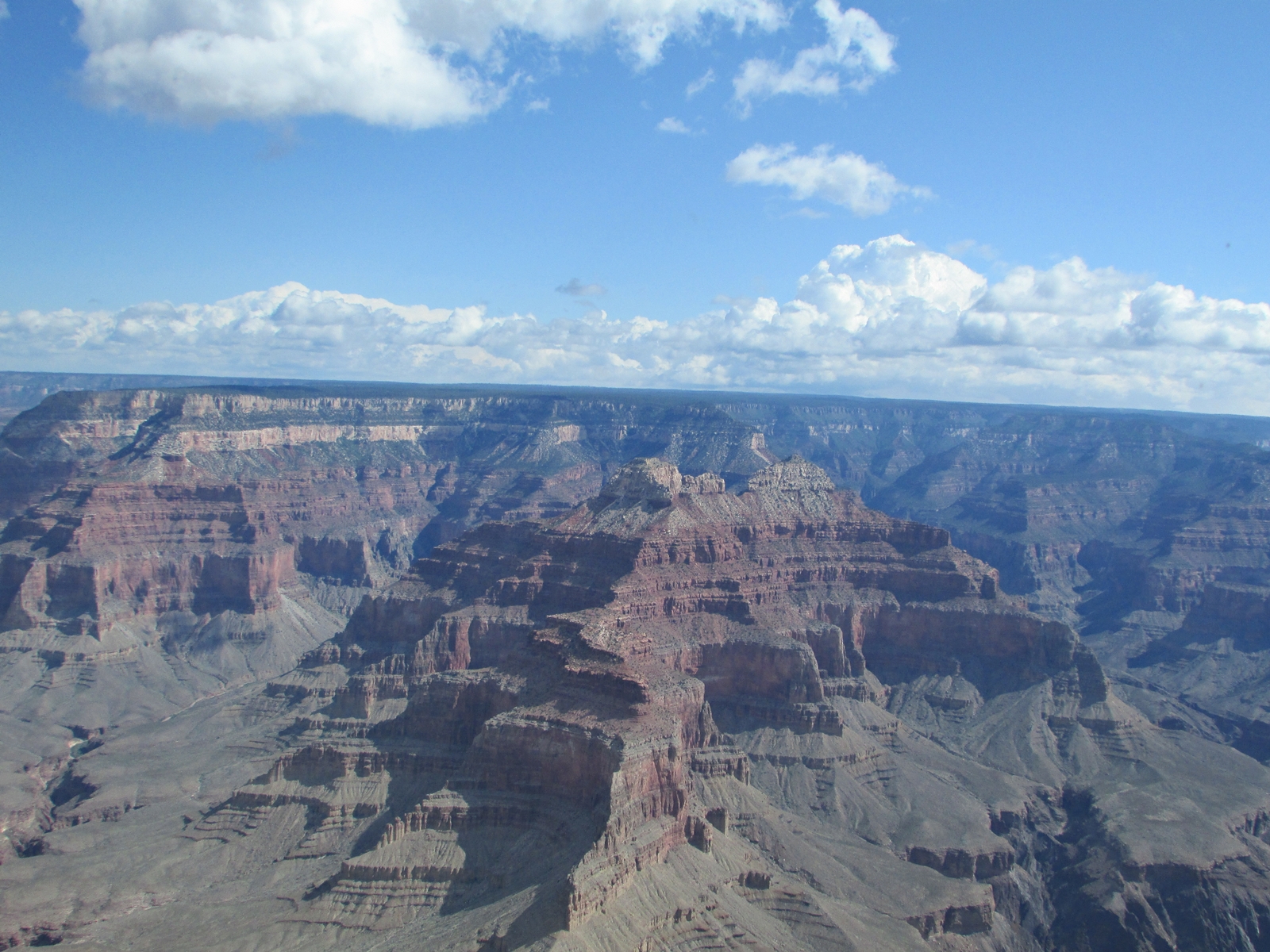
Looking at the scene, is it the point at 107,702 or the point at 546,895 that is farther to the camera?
the point at 107,702

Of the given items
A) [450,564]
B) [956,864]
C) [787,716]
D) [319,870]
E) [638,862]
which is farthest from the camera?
[450,564]

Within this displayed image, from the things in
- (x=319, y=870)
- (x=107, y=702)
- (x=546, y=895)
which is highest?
(x=546, y=895)

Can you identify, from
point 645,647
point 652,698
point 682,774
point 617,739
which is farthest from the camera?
point 645,647

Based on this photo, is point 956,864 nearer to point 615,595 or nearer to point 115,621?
point 615,595

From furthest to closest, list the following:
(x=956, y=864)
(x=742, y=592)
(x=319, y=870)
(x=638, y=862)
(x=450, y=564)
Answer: (x=450, y=564), (x=742, y=592), (x=956, y=864), (x=319, y=870), (x=638, y=862)

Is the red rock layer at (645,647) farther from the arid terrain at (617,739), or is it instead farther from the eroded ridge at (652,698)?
the arid terrain at (617,739)

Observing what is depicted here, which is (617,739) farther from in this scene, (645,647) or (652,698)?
(645,647)

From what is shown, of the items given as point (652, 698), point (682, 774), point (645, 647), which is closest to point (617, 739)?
point (682, 774)

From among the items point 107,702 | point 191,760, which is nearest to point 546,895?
point 191,760
